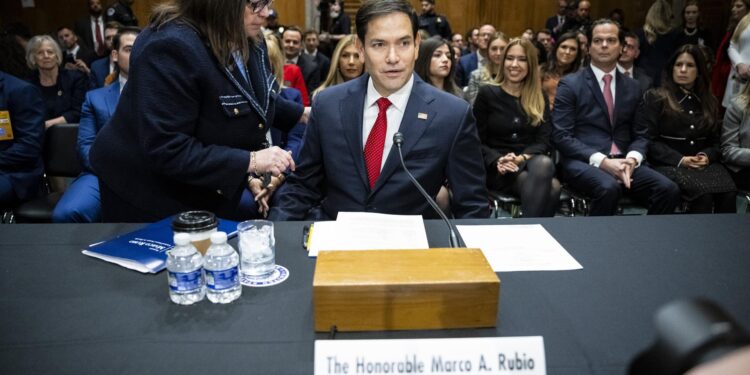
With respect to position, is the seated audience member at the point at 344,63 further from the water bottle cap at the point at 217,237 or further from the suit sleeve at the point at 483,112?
the water bottle cap at the point at 217,237

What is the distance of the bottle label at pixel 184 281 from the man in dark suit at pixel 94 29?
282 inches

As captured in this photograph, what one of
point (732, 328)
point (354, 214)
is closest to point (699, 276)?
point (354, 214)

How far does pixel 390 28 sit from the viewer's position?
71.6 inches

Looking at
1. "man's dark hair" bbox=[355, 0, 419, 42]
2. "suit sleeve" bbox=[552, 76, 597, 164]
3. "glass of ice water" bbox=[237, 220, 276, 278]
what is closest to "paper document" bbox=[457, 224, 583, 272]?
"glass of ice water" bbox=[237, 220, 276, 278]

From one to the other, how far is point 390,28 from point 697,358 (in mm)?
1594

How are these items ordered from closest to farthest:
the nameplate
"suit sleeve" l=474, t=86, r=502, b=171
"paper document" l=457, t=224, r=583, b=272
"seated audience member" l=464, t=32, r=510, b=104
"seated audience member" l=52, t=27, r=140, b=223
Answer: the nameplate, "paper document" l=457, t=224, r=583, b=272, "seated audience member" l=52, t=27, r=140, b=223, "suit sleeve" l=474, t=86, r=502, b=171, "seated audience member" l=464, t=32, r=510, b=104

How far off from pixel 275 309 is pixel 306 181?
931 millimetres

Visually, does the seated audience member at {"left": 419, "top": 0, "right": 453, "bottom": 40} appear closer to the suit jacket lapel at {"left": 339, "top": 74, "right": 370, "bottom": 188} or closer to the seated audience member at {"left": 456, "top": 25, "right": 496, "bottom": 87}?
the seated audience member at {"left": 456, "top": 25, "right": 496, "bottom": 87}

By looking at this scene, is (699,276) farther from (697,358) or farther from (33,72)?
(33,72)

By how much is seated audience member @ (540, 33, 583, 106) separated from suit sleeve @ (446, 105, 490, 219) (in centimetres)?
282

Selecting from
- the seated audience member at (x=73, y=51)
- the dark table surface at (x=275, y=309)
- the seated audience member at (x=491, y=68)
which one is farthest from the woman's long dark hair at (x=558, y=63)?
the seated audience member at (x=73, y=51)

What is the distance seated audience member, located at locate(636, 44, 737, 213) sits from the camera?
11.6ft

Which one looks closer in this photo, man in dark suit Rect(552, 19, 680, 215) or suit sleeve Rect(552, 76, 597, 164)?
man in dark suit Rect(552, 19, 680, 215)

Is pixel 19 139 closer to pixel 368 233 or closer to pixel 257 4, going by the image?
pixel 257 4
